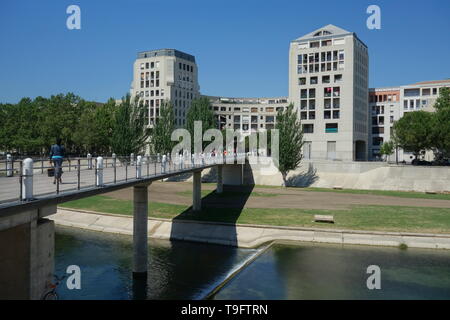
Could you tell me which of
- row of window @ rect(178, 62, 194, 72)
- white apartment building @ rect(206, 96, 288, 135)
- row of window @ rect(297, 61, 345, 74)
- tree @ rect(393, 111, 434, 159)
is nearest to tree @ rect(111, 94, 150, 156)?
row of window @ rect(297, 61, 345, 74)

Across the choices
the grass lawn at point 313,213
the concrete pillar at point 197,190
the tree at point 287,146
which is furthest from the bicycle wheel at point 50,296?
the tree at point 287,146

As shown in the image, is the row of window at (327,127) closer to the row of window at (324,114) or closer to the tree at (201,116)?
the row of window at (324,114)

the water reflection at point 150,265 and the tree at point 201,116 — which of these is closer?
the water reflection at point 150,265

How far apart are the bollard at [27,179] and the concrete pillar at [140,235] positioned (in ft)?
40.4

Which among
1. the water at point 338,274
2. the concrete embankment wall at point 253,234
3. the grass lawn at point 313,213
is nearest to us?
the water at point 338,274

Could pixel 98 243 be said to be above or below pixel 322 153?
below

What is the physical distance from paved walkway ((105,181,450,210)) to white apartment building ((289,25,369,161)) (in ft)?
100

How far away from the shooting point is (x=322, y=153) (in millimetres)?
84125

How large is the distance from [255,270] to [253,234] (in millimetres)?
8415

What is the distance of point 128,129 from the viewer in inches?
2367

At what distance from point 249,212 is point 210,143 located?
92.5ft

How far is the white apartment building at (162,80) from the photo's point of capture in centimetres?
10281
